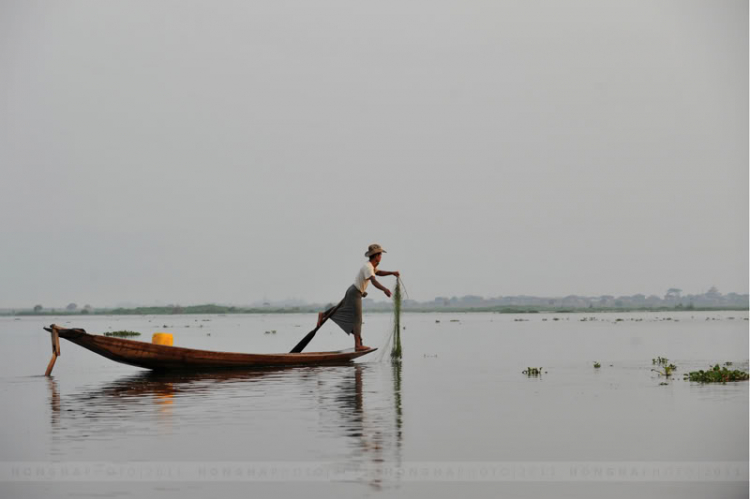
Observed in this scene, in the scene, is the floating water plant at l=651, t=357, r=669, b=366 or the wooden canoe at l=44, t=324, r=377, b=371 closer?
the wooden canoe at l=44, t=324, r=377, b=371

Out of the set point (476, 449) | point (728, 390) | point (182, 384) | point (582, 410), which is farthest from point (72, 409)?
point (728, 390)

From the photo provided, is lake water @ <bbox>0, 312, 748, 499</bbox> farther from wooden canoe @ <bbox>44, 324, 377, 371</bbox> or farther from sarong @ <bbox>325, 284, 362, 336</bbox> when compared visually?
sarong @ <bbox>325, 284, 362, 336</bbox>

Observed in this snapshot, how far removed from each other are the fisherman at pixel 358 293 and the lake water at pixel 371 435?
1.38 m

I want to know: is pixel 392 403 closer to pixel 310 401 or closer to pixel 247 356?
pixel 310 401

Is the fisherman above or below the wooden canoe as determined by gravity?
above

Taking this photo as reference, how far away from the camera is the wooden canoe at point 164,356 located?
2016cm

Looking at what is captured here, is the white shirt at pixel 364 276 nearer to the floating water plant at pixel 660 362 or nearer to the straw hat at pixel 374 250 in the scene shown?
the straw hat at pixel 374 250

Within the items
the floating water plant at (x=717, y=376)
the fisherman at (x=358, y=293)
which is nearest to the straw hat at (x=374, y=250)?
the fisherman at (x=358, y=293)

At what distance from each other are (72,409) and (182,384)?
396cm

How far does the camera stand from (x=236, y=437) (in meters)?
12.3

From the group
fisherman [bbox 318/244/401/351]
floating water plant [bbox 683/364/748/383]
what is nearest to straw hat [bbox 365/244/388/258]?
fisherman [bbox 318/244/401/351]

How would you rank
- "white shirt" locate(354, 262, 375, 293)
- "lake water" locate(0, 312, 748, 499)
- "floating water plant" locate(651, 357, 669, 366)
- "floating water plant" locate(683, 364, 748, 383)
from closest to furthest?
"lake water" locate(0, 312, 748, 499) → "floating water plant" locate(683, 364, 748, 383) → "white shirt" locate(354, 262, 375, 293) → "floating water plant" locate(651, 357, 669, 366)

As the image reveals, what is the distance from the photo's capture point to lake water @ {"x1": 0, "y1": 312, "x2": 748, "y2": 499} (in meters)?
9.62

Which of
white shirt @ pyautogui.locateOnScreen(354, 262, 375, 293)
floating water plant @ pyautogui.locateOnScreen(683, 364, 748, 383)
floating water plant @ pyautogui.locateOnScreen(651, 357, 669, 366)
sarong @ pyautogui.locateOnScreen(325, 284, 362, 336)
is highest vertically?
white shirt @ pyautogui.locateOnScreen(354, 262, 375, 293)
